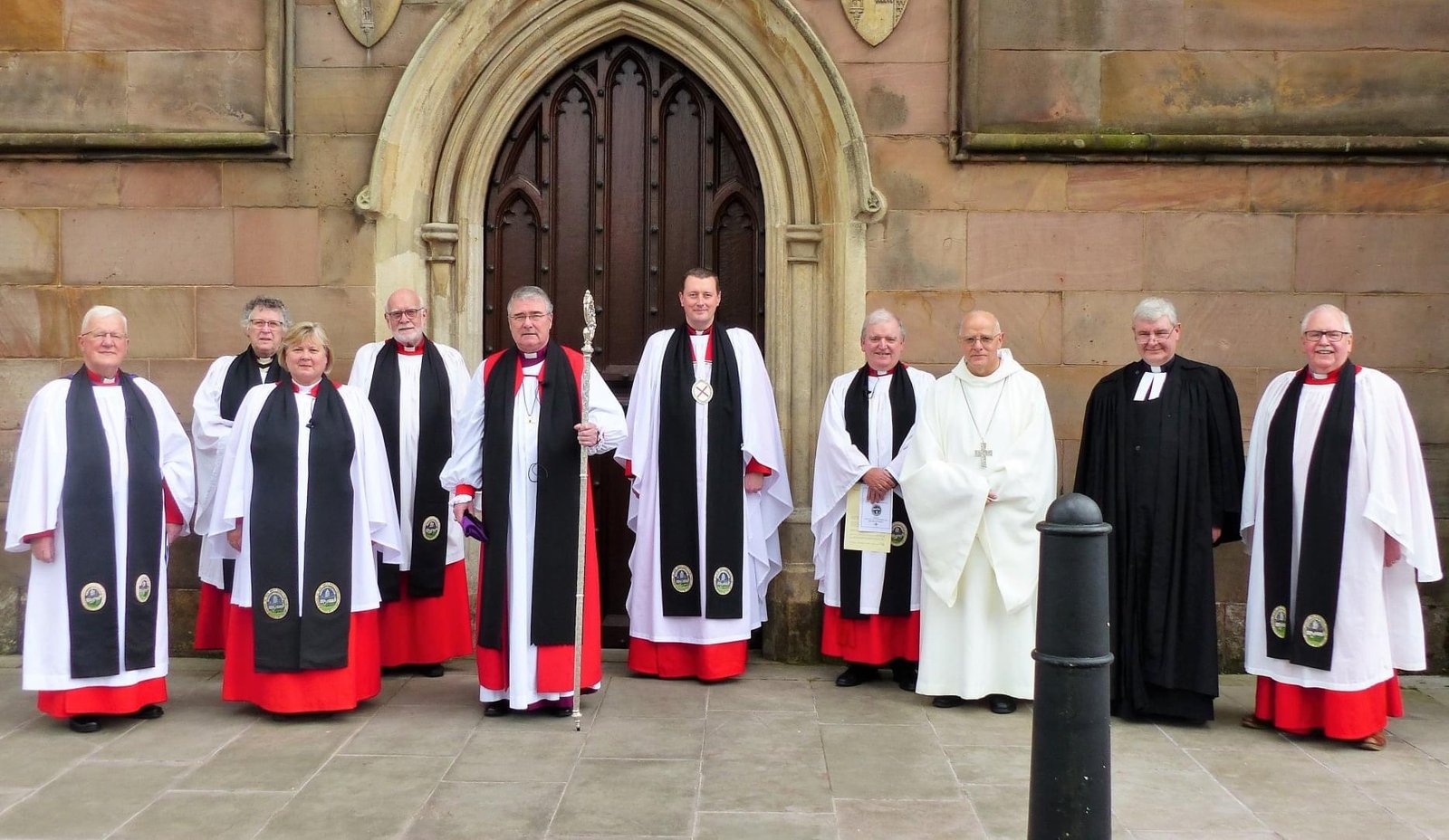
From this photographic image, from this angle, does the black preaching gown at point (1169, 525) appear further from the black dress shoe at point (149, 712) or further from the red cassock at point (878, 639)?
the black dress shoe at point (149, 712)

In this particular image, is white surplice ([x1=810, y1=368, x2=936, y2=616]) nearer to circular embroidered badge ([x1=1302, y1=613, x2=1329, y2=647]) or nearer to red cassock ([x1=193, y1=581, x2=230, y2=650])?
circular embroidered badge ([x1=1302, y1=613, x2=1329, y2=647])

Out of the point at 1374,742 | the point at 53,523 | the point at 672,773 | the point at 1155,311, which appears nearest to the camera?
the point at 672,773

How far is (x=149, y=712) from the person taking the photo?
543 centimetres

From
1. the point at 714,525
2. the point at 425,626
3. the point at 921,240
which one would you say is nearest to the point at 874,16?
the point at 921,240

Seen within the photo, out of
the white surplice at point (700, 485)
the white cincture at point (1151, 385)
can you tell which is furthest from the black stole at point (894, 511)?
the white cincture at point (1151, 385)

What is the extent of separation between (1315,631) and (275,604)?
4325mm

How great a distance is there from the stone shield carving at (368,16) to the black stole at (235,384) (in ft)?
5.73

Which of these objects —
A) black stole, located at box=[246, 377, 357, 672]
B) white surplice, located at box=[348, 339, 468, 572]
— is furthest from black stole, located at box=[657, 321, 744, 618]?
black stole, located at box=[246, 377, 357, 672]

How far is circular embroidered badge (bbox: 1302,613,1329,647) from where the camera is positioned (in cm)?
518

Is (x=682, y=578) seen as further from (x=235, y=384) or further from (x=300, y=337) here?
(x=235, y=384)

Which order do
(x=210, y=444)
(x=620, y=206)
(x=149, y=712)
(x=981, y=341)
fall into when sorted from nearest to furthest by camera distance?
(x=149, y=712), (x=981, y=341), (x=210, y=444), (x=620, y=206)

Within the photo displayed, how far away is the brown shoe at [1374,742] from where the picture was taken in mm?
5094

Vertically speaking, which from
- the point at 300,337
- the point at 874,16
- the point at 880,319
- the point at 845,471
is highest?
the point at 874,16

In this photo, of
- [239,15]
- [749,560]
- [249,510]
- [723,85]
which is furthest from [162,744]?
[723,85]
